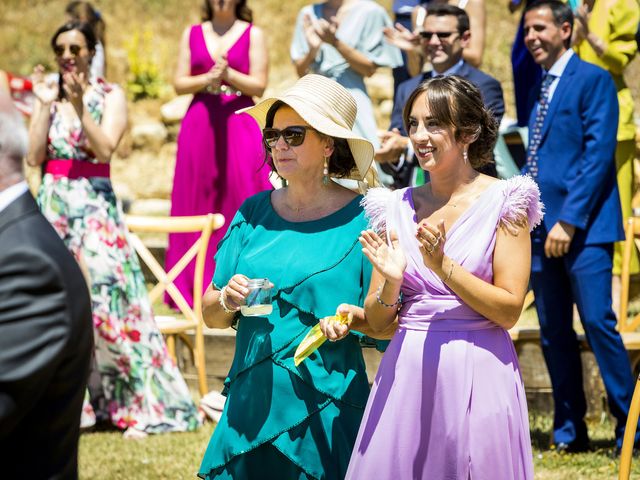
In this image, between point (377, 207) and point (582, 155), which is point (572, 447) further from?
point (377, 207)

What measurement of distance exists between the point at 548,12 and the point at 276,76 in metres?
9.98

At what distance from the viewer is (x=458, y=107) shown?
3.79 m

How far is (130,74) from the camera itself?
52.5ft

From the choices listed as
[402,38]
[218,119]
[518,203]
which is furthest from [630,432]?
[218,119]

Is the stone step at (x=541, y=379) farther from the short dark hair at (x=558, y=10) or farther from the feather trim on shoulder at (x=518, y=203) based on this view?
the feather trim on shoulder at (x=518, y=203)

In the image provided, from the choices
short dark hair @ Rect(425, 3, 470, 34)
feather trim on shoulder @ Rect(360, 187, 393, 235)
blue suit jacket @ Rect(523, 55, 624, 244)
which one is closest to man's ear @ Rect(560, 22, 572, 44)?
blue suit jacket @ Rect(523, 55, 624, 244)

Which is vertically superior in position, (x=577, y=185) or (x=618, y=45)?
(x=618, y=45)

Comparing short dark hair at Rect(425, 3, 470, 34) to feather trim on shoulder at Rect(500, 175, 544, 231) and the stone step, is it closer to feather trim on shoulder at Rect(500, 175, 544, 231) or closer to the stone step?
the stone step

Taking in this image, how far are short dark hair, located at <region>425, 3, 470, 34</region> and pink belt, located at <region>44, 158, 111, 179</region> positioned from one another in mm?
2188

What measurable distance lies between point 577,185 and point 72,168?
301 centimetres

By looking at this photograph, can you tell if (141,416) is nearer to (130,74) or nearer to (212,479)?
(212,479)

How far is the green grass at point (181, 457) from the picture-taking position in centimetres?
577

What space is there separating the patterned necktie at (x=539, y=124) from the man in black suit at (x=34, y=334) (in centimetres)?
389

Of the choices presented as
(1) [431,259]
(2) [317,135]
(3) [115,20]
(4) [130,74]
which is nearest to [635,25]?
(2) [317,135]
